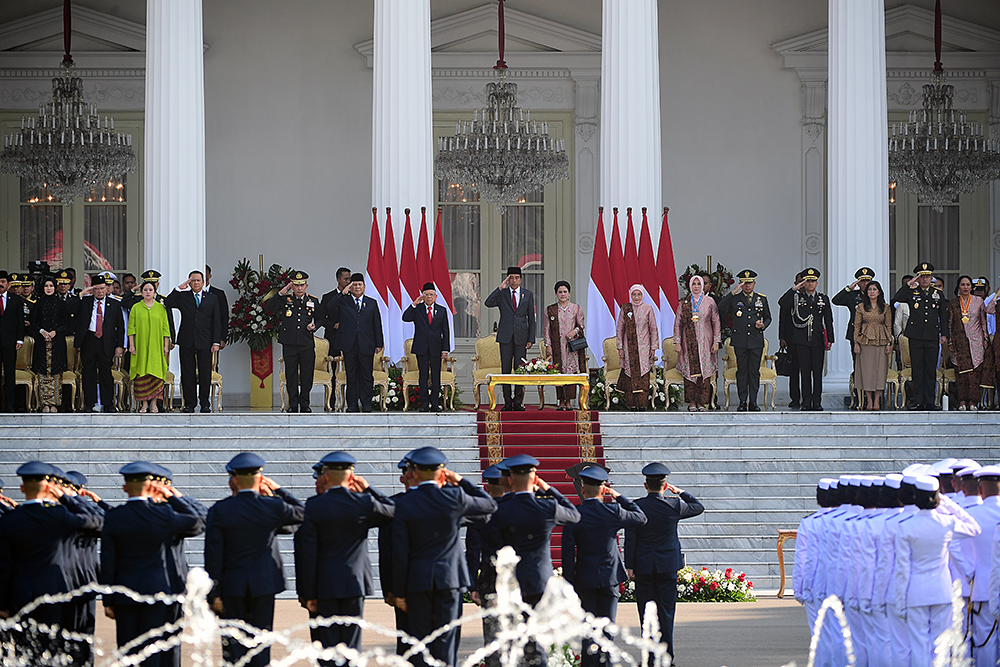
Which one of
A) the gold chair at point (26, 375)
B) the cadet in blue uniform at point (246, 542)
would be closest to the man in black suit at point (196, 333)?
the gold chair at point (26, 375)

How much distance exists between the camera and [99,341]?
1647cm

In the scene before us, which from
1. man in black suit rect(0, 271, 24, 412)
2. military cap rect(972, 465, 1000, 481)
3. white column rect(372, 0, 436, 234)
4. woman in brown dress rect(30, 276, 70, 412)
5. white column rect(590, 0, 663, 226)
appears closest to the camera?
military cap rect(972, 465, 1000, 481)

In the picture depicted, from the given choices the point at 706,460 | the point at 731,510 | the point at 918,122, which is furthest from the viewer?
the point at 918,122

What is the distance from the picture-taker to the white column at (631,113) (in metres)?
19.0

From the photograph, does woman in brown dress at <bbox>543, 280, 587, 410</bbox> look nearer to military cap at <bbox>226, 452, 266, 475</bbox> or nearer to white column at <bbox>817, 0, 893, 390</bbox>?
white column at <bbox>817, 0, 893, 390</bbox>

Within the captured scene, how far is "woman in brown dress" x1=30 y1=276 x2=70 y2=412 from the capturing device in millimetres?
16422

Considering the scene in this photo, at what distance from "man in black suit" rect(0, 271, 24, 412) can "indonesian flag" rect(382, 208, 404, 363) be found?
16.8 ft

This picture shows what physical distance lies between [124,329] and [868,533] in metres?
11.5

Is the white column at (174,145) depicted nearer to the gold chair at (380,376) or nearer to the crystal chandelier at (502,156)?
the gold chair at (380,376)

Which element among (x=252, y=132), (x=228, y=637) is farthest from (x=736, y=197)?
(x=228, y=637)

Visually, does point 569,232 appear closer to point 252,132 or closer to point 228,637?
point 252,132

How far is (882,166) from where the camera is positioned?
19312 mm

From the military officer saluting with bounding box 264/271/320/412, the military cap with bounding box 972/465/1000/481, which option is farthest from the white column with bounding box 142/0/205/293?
the military cap with bounding box 972/465/1000/481

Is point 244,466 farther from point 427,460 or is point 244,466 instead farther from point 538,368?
point 538,368
